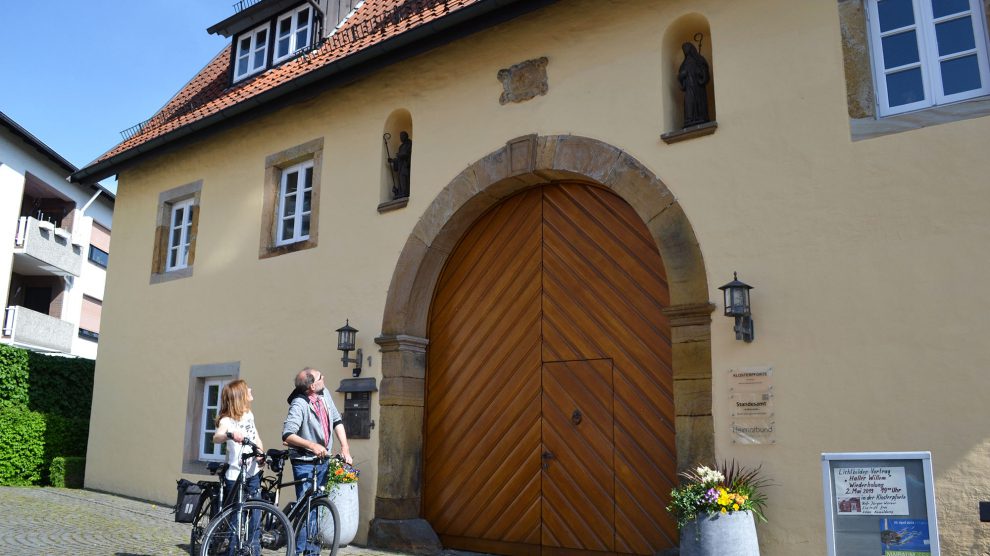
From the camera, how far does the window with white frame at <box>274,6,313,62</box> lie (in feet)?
38.6

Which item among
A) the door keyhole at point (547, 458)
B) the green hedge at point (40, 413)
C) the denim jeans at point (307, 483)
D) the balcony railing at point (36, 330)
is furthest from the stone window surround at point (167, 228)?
the balcony railing at point (36, 330)

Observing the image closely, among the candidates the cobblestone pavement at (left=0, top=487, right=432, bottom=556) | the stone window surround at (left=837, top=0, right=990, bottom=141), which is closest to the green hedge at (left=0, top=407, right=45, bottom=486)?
the cobblestone pavement at (left=0, top=487, right=432, bottom=556)

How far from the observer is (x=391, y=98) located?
30.8 ft

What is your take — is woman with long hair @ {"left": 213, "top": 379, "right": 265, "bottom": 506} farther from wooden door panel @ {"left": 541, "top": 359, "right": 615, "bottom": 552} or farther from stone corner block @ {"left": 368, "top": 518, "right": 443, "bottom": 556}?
wooden door panel @ {"left": 541, "top": 359, "right": 615, "bottom": 552}

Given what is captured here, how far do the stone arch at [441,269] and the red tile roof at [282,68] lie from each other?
1.61 metres

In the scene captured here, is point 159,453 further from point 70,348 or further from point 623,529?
point 70,348

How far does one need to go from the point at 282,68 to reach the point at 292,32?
1032 millimetres

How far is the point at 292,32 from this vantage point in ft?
39.1

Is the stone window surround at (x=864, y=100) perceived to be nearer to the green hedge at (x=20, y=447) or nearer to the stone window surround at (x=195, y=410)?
the stone window surround at (x=195, y=410)

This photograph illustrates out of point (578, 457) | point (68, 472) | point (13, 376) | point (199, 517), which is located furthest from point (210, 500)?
point (13, 376)

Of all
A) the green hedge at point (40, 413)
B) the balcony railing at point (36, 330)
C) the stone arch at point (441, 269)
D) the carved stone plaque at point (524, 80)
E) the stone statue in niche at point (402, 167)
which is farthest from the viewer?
the balcony railing at point (36, 330)

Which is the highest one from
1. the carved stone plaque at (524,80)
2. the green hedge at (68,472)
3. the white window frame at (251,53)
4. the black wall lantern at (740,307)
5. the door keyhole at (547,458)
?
the white window frame at (251,53)

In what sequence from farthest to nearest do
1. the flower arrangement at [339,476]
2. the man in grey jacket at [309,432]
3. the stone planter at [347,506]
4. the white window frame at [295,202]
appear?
1. the white window frame at [295,202]
2. the flower arrangement at [339,476]
3. the stone planter at [347,506]
4. the man in grey jacket at [309,432]

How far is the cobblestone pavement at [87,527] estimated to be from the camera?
7.21 m
